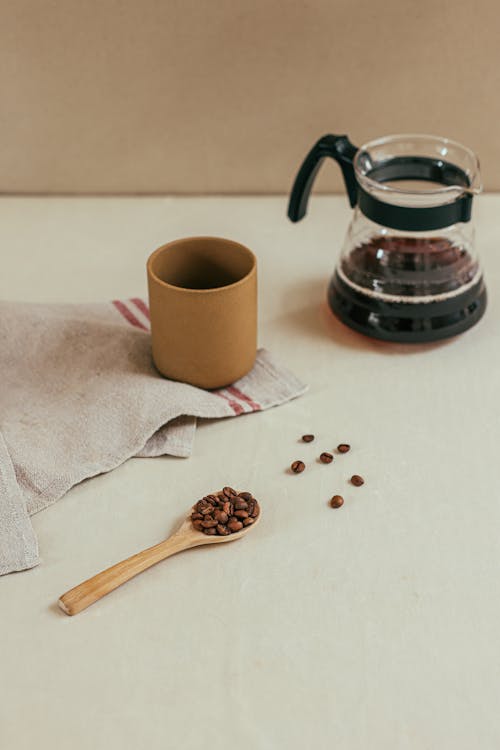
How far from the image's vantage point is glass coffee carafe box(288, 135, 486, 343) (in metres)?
0.91

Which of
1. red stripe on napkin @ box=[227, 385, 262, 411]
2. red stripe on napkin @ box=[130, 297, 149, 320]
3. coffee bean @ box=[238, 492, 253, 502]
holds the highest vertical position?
red stripe on napkin @ box=[130, 297, 149, 320]

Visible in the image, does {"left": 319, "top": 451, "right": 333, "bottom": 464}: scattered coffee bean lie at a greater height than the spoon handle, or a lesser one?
greater

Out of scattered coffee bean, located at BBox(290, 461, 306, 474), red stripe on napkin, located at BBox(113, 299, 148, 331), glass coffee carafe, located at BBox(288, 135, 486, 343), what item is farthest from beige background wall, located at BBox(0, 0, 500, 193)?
scattered coffee bean, located at BBox(290, 461, 306, 474)

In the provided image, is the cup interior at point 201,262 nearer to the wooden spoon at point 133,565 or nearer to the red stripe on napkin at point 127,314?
the red stripe on napkin at point 127,314

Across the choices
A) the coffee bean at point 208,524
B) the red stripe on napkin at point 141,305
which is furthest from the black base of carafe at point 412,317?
the coffee bean at point 208,524

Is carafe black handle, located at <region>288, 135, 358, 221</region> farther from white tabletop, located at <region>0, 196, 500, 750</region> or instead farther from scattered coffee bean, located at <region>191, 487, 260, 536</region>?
scattered coffee bean, located at <region>191, 487, 260, 536</region>

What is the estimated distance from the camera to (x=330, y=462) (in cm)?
80

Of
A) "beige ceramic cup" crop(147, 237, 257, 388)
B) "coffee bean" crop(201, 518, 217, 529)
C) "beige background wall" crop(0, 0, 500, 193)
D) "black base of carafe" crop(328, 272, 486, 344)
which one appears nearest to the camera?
"coffee bean" crop(201, 518, 217, 529)

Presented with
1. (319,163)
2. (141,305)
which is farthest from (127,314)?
(319,163)

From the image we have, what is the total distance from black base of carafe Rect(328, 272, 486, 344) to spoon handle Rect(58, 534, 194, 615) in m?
0.33

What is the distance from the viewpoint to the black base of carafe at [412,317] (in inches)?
36.4

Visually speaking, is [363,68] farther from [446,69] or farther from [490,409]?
[490,409]

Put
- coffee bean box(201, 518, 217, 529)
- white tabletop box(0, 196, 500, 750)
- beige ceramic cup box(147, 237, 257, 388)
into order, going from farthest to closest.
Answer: beige ceramic cup box(147, 237, 257, 388)
coffee bean box(201, 518, 217, 529)
white tabletop box(0, 196, 500, 750)

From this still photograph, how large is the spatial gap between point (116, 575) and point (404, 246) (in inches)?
17.9
